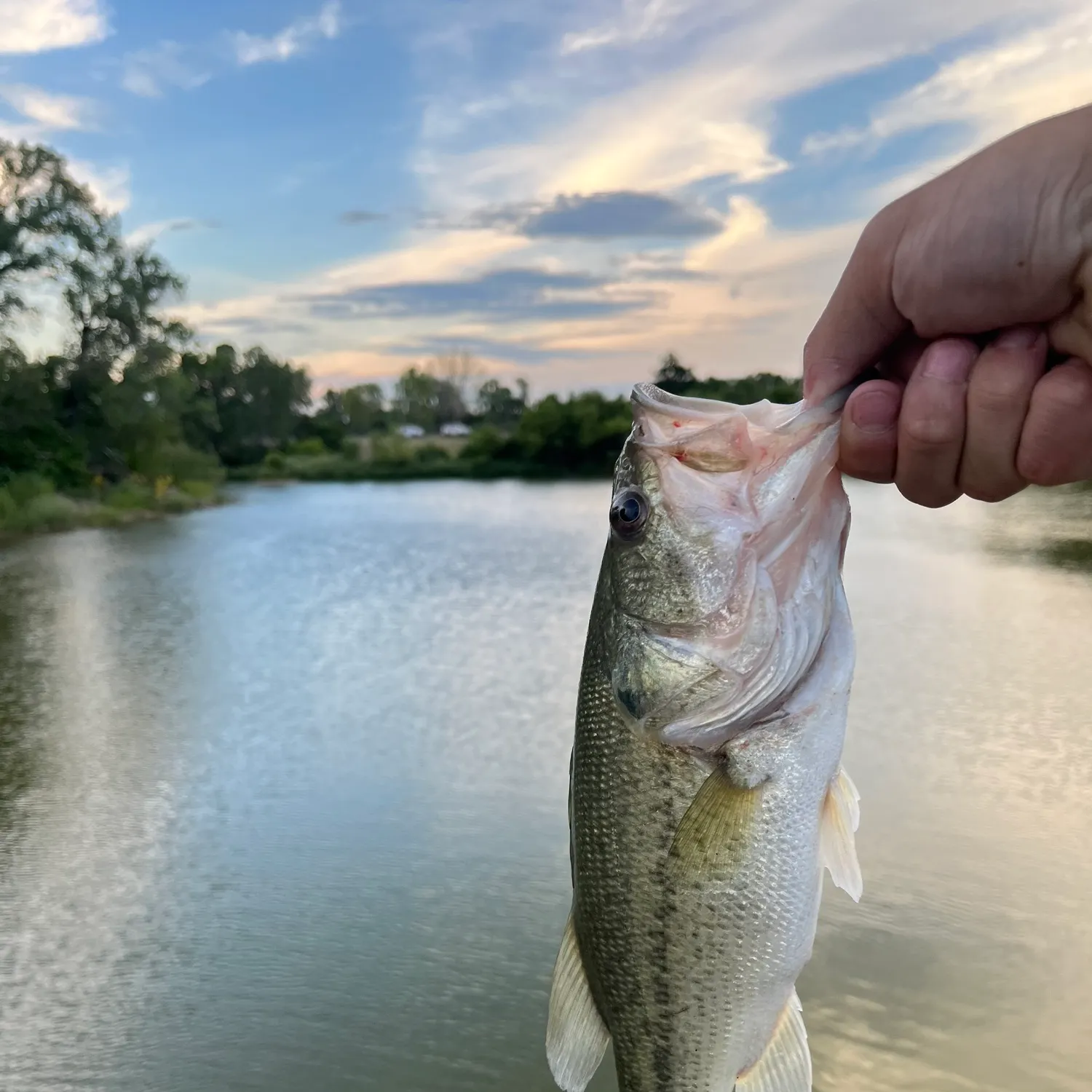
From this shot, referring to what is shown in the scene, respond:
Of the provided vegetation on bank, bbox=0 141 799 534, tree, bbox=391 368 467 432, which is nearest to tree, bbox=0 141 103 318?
vegetation on bank, bbox=0 141 799 534

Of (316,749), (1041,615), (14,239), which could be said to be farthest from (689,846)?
(14,239)

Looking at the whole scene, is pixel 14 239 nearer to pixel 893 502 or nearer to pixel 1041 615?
pixel 893 502

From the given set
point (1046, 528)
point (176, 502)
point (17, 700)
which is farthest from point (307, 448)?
point (17, 700)

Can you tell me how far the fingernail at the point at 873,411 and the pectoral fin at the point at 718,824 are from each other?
2.00 ft

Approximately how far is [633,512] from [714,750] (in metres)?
0.41

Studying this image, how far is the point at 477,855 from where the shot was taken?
5.30 meters

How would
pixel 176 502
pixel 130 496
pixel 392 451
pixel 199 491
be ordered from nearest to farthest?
1. pixel 130 496
2. pixel 176 502
3. pixel 199 491
4. pixel 392 451

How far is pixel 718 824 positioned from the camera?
1.56 metres

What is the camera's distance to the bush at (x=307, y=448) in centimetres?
6031

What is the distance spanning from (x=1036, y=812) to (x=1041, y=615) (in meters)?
5.31

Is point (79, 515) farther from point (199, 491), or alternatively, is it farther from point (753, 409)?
point (753, 409)

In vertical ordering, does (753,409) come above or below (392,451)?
above

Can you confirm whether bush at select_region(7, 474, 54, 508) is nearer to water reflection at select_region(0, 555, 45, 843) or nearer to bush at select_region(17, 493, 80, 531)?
bush at select_region(17, 493, 80, 531)

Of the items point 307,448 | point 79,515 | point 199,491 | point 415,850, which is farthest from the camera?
point 307,448
